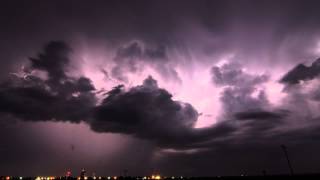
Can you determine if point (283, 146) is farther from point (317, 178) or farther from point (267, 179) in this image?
point (317, 178)

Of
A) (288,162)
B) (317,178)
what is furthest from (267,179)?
(317,178)

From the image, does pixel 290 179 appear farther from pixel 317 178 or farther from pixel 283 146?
pixel 283 146

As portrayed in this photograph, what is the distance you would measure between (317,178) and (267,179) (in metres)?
39.5

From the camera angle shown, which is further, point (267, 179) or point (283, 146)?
point (283, 146)

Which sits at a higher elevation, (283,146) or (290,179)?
(283,146)

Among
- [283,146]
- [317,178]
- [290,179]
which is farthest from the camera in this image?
[283,146]

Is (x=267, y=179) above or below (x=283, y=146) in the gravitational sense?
below

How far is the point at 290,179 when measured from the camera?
14138 cm

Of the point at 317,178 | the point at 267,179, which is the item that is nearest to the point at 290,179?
the point at 317,178

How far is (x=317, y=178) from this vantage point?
131m

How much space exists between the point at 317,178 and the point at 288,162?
47770 mm

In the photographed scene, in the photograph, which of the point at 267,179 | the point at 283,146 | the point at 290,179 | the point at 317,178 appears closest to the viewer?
the point at 317,178

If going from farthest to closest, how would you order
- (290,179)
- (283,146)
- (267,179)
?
(283,146) → (267,179) → (290,179)

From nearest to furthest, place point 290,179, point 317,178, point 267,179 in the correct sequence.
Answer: point 317,178 < point 290,179 < point 267,179
